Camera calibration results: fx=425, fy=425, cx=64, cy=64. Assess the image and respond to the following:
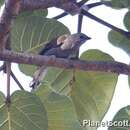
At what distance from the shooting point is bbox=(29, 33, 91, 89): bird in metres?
0.79

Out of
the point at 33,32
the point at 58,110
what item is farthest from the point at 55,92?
the point at 33,32

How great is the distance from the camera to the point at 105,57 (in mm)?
909

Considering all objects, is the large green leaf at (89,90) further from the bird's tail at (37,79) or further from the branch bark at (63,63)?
the branch bark at (63,63)

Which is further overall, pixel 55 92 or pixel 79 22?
pixel 55 92

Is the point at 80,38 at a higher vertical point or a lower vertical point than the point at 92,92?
higher

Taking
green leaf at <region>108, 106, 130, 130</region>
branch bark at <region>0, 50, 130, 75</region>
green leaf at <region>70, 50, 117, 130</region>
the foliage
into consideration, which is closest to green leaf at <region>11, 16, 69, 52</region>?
the foliage

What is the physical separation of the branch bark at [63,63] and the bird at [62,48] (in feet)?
0.39

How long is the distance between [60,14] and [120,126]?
11.4 inches

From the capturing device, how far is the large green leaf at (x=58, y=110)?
2.95 feet

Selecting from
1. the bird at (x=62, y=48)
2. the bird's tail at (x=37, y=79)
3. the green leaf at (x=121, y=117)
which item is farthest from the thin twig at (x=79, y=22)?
the green leaf at (x=121, y=117)

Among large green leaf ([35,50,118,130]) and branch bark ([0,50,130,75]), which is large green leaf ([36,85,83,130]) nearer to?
large green leaf ([35,50,118,130])

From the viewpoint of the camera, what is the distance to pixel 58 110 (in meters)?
0.92

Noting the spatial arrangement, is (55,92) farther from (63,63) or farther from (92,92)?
(63,63)

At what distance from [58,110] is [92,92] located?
11 centimetres
